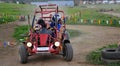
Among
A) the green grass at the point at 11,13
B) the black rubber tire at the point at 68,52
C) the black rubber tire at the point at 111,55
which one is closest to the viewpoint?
the black rubber tire at the point at 111,55

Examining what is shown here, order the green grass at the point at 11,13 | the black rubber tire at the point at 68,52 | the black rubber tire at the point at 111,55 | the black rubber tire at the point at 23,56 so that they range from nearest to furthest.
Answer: the black rubber tire at the point at 111,55 → the black rubber tire at the point at 23,56 → the black rubber tire at the point at 68,52 → the green grass at the point at 11,13

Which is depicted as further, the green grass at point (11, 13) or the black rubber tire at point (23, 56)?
the green grass at point (11, 13)

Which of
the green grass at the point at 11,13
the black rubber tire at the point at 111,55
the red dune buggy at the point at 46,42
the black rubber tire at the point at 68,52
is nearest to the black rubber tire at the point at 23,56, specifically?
the red dune buggy at the point at 46,42

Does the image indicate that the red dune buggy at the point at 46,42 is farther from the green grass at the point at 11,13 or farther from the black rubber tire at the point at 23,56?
the green grass at the point at 11,13

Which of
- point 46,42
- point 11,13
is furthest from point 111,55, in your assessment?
point 11,13

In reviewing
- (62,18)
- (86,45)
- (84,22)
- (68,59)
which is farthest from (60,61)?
(84,22)

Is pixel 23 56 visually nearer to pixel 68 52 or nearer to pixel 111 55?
pixel 68 52

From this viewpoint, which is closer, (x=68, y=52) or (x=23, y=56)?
(x=23, y=56)

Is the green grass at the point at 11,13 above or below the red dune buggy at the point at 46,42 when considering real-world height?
below

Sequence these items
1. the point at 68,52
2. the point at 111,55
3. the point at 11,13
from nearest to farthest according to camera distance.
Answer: the point at 111,55 → the point at 68,52 → the point at 11,13

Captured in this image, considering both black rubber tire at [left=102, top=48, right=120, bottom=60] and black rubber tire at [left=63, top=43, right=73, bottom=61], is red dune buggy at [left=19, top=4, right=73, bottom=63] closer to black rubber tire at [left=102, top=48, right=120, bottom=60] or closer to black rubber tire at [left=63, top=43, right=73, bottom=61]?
black rubber tire at [left=63, top=43, right=73, bottom=61]

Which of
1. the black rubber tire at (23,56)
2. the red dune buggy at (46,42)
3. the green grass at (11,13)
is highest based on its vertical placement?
the red dune buggy at (46,42)

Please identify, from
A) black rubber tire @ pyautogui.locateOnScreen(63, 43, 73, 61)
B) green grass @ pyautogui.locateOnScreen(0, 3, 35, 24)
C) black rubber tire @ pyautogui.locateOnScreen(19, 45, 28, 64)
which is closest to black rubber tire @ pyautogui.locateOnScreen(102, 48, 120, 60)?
black rubber tire @ pyautogui.locateOnScreen(63, 43, 73, 61)

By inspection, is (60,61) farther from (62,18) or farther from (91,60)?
(62,18)
